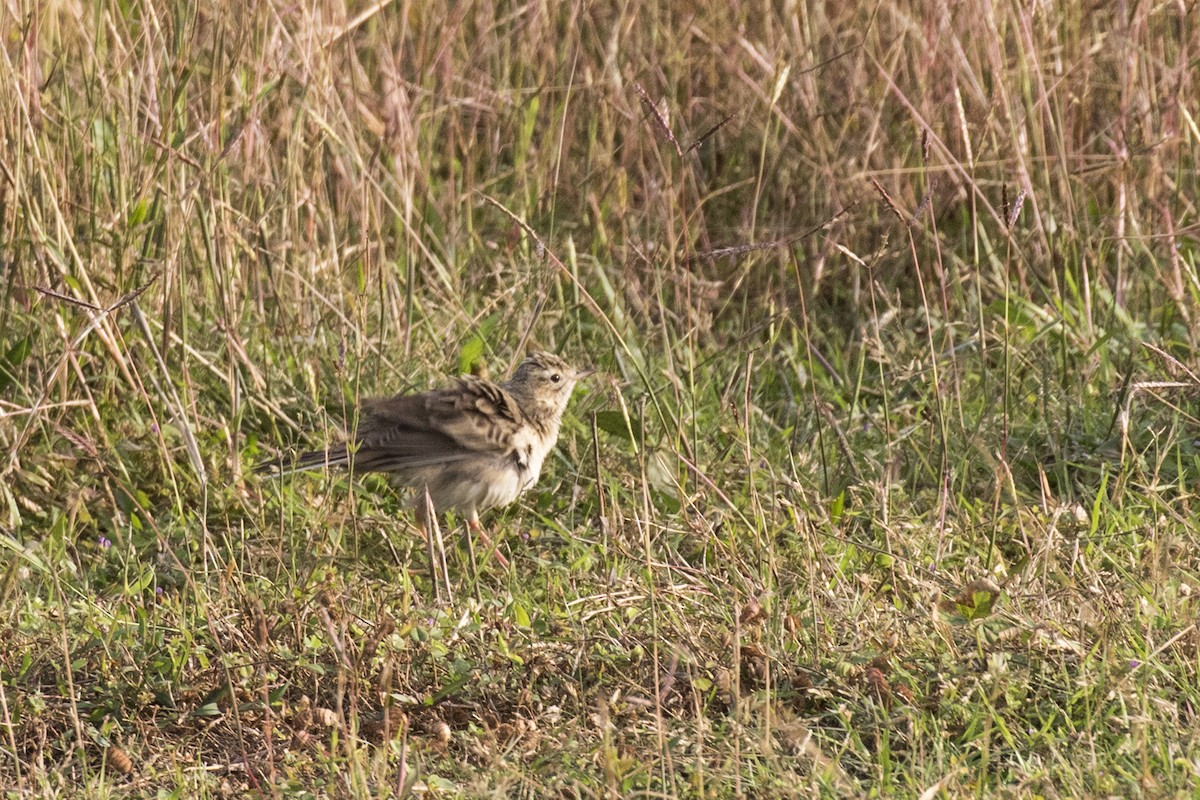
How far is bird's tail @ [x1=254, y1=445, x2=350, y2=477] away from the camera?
4.89 metres

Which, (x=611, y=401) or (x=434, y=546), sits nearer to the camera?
(x=434, y=546)

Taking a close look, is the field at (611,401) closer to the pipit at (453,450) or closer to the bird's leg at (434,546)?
the bird's leg at (434,546)

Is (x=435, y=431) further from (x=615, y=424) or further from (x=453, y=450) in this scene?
(x=615, y=424)

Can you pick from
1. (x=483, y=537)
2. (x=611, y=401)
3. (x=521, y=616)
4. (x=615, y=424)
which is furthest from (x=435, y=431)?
(x=521, y=616)

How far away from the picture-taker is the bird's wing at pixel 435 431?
16.7ft

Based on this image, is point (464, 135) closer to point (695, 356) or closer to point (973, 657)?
point (695, 356)

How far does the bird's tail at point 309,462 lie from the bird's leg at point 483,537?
1.41 feet

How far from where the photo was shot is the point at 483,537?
502cm

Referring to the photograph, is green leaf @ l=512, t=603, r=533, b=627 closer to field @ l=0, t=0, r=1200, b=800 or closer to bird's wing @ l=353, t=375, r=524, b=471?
field @ l=0, t=0, r=1200, b=800

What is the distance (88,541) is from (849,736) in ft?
8.98

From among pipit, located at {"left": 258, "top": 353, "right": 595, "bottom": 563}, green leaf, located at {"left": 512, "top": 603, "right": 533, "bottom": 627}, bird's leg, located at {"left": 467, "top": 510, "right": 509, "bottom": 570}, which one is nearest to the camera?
green leaf, located at {"left": 512, "top": 603, "right": 533, "bottom": 627}

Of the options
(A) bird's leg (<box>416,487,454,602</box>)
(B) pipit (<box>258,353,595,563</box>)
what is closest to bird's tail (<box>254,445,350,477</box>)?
(B) pipit (<box>258,353,595,563</box>)

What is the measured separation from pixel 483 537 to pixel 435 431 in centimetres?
37

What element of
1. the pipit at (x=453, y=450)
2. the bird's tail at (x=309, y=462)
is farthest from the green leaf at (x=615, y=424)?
the bird's tail at (x=309, y=462)
